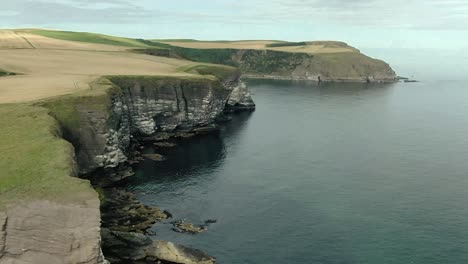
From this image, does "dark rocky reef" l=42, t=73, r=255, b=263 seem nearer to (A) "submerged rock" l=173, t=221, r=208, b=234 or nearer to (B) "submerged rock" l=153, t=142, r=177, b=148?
(B) "submerged rock" l=153, t=142, r=177, b=148

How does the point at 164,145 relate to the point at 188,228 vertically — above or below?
above

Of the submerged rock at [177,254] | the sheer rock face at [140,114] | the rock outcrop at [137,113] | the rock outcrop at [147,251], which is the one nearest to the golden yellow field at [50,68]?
the rock outcrop at [137,113]

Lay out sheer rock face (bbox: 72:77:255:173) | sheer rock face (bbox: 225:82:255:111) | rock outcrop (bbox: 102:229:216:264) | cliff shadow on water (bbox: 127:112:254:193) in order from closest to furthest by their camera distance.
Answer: rock outcrop (bbox: 102:229:216:264) → sheer rock face (bbox: 72:77:255:173) → cliff shadow on water (bbox: 127:112:254:193) → sheer rock face (bbox: 225:82:255:111)

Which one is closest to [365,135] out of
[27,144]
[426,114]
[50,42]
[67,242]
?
[426,114]

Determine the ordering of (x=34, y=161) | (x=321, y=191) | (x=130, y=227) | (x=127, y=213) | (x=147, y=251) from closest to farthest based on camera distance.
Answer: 1. (x=34, y=161)
2. (x=147, y=251)
3. (x=130, y=227)
4. (x=127, y=213)
5. (x=321, y=191)

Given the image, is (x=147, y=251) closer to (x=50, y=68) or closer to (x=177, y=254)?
(x=177, y=254)

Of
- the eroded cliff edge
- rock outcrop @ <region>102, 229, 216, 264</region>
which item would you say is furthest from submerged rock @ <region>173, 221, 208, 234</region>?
the eroded cliff edge

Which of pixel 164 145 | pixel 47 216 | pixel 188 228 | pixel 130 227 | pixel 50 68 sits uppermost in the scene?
pixel 50 68

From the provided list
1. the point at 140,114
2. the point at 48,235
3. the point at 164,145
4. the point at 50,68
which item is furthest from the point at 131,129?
the point at 48,235
